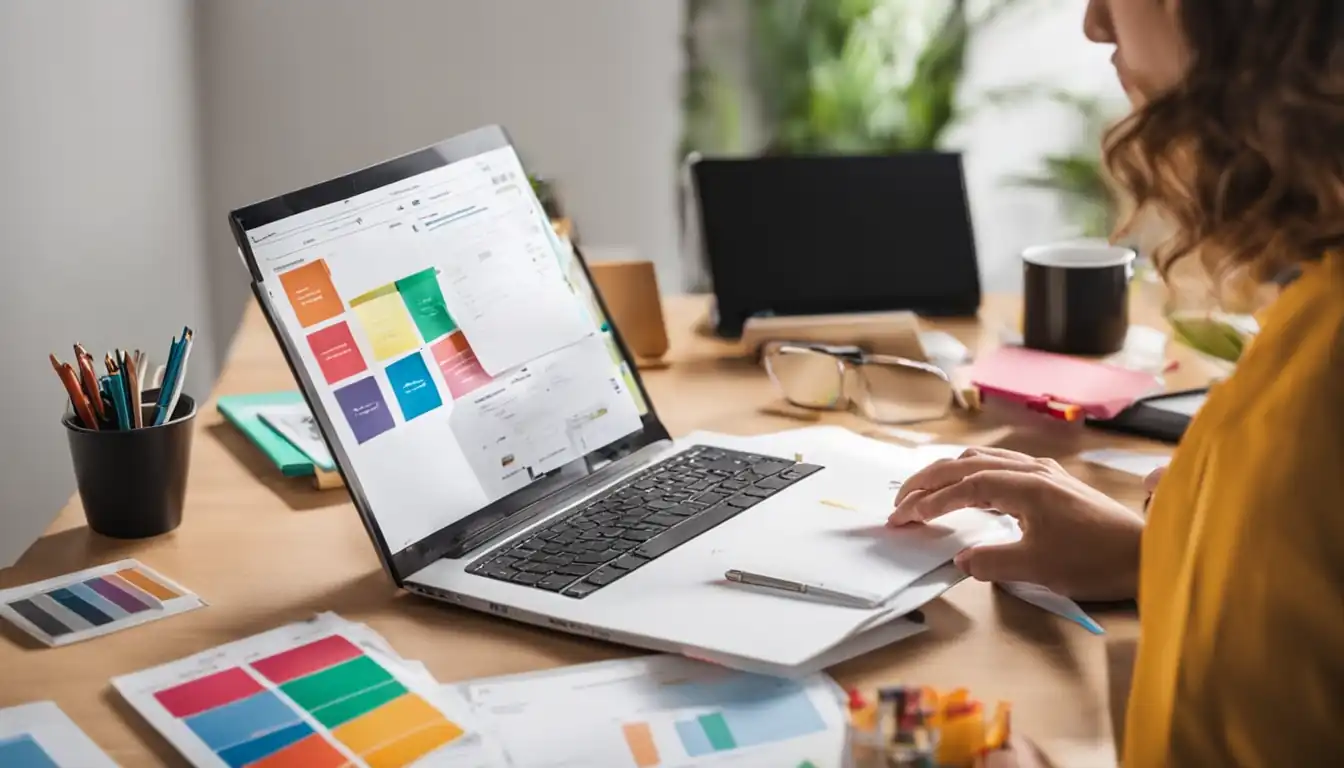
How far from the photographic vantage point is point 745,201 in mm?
1725

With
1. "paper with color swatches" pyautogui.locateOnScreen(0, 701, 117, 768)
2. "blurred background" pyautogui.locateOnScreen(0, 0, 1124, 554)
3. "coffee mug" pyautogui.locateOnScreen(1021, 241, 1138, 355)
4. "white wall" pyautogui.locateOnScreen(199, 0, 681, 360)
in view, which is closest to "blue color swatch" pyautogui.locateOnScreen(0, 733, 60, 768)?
"paper with color swatches" pyautogui.locateOnScreen(0, 701, 117, 768)

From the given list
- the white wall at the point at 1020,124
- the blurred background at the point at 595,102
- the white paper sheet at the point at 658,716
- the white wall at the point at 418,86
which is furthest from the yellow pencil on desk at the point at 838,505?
the white wall at the point at 1020,124

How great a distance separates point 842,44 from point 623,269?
1418mm

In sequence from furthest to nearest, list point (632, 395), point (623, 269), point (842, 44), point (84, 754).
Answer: point (842, 44) → point (623, 269) → point (632, 395) → point (84, 754)

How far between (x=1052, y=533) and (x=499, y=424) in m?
0.44

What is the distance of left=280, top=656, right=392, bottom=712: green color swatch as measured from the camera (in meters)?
0.90

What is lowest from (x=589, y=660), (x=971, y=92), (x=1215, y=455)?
(x=971, y=92)

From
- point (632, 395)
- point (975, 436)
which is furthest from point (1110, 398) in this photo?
point (632, 395)

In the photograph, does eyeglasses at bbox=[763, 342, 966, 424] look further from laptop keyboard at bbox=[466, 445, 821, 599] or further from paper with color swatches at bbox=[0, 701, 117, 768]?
paper with color swatches at bbox=[0, 701, 117, 768]

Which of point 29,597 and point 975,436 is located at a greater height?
point 29,597

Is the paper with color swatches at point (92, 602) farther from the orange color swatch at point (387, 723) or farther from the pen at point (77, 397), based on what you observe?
the orange color swatch at point (387, 723)

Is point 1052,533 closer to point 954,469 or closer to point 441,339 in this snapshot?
point 954,469

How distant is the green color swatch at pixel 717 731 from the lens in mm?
844

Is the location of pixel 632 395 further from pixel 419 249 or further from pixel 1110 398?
pixel 1110 398
